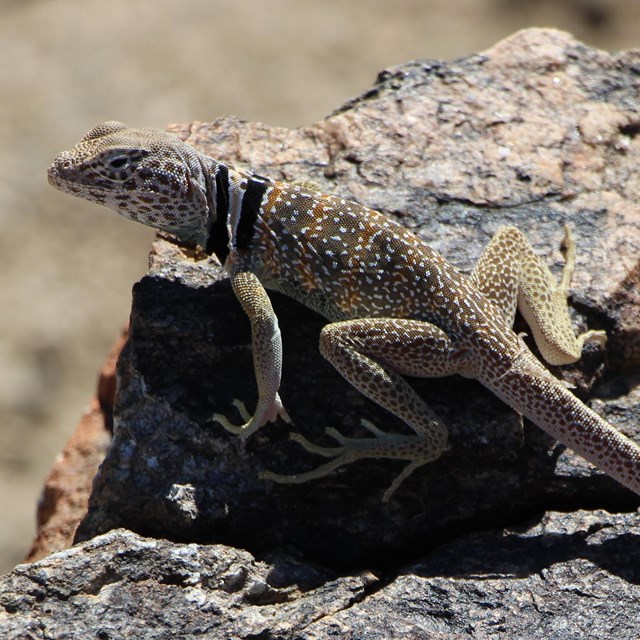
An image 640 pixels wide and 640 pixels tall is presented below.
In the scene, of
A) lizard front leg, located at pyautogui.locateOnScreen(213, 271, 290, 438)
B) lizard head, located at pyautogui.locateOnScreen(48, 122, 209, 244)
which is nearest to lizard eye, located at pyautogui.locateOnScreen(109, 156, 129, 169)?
lizard head, located at pyautogui.locateOnScreen(48, 122, 209, 244)

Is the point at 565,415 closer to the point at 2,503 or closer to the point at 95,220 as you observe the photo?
the point at 2,503

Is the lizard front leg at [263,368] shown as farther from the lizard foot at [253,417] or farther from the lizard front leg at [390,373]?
the lizard front leg at [390,373]

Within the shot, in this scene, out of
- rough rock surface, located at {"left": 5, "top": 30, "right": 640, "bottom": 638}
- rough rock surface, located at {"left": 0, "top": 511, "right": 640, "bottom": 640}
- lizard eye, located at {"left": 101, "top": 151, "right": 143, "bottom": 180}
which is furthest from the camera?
lizard eye, located at {"left": 101, "top": 151, "right": 143, "bottom": 180}

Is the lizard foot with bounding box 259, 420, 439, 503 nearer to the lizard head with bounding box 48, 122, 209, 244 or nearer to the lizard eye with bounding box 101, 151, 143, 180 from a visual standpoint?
the lizard head with bounding box 48, 122, 209, 244

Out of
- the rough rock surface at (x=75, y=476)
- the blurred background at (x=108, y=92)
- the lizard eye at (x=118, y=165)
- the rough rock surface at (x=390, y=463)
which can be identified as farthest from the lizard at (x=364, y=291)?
the blurred background at (x=108, y=92)

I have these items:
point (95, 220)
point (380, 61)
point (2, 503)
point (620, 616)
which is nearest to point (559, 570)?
point (620, 616)

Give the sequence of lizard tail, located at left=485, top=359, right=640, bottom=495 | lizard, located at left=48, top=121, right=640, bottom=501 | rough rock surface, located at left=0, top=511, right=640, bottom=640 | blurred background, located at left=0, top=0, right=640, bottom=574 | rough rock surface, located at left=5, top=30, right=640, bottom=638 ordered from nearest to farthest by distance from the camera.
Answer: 1. rough rock surface, located at left=0, top=511, right=640, bottom=640
2. rough rock surface, located at left=5, top=30, right=640, bottom=638
3. lizard tail, located at left=485, top=359, right=640, bottom=495
4. lizard, located at left=48, top=121, right=640, bottom=501
5. blurred background, located at left=0, top=0, right=640, bottom=574

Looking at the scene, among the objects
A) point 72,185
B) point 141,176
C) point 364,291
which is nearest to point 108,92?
point 72,185

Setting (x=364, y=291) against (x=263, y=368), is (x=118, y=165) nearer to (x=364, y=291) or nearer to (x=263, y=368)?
(x=263, y=368)
